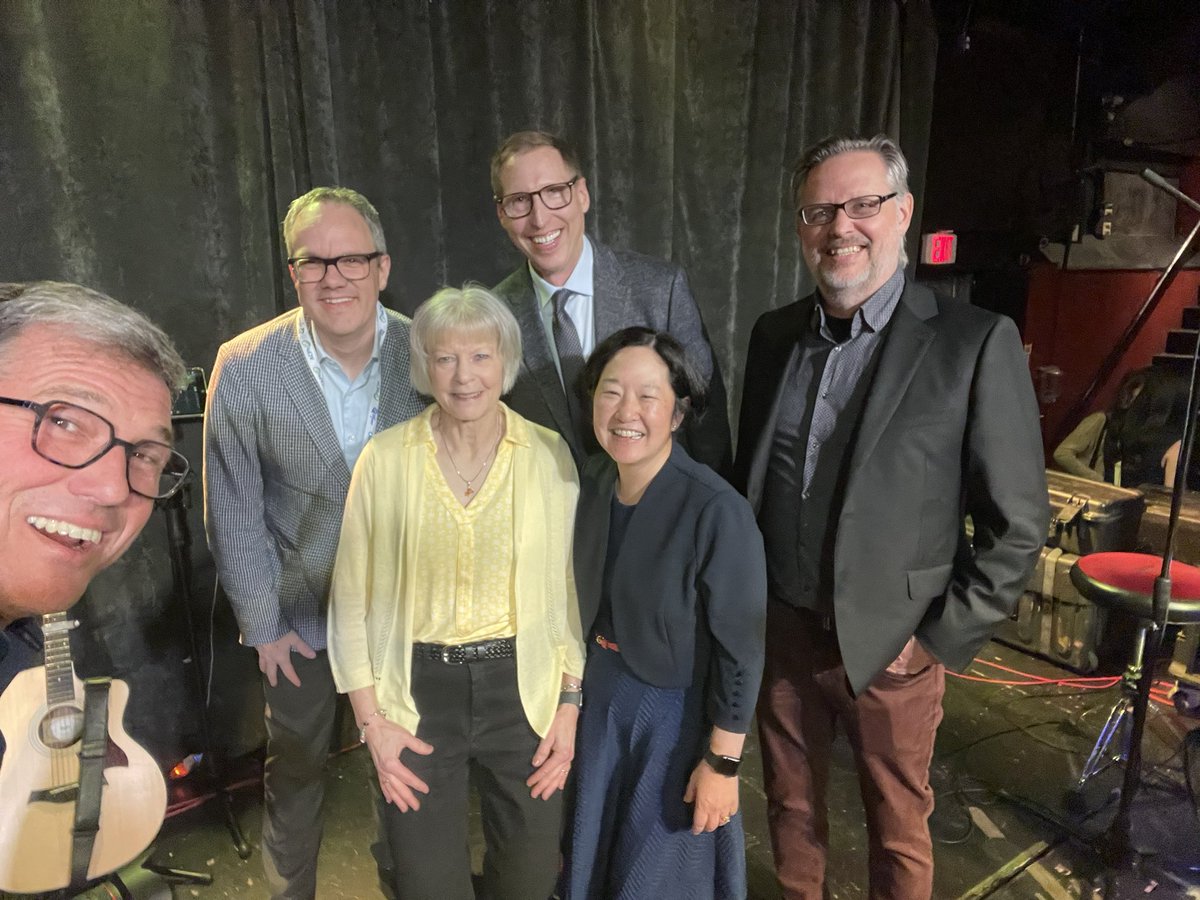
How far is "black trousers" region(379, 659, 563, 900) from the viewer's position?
1582 mm

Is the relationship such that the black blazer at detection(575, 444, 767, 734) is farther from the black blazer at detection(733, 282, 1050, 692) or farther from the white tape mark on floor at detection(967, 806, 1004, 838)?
the white tape mark on floor at detection(967, 806, 1004, 838)

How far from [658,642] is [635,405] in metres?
0.47

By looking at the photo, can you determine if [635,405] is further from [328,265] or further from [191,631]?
[191,631]

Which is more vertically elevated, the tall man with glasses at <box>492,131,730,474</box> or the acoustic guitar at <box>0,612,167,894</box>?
the tall man with glasses at <box>492,131,730,474</box>

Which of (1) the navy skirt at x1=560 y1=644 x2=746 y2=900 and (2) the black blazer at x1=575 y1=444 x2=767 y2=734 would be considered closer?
(2) the black blazer at x1=575 y1=444 x2=767 y2=734

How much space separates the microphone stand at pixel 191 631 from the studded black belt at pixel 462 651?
1001 millimetres

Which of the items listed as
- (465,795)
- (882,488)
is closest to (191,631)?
(465,795)

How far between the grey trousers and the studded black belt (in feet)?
1.32

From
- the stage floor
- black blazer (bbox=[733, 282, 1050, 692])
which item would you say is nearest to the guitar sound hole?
the stage floor

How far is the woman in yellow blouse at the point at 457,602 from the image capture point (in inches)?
59.9

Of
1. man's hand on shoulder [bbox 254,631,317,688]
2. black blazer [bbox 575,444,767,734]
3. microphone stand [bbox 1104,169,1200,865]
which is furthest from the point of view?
microphone stand [bbox 1104,169,1200,865]

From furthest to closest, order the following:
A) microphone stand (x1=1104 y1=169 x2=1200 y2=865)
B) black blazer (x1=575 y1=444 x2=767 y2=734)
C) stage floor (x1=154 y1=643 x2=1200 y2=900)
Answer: stage floor (x1=154 y1=643 x2=1200 y2=900) < microphone stand (x1=1104 y1=169 x2=1200 y2=865) < black blazer (x1=575 y1=444 x2=767 y2=734)

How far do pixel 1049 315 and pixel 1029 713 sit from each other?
9.66 ft

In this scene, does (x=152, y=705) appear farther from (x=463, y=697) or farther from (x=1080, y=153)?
(x=1080, y=153)
